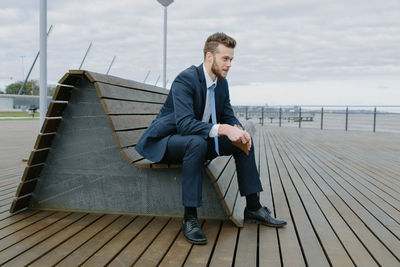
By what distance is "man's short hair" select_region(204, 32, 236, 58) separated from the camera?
1.91 meters

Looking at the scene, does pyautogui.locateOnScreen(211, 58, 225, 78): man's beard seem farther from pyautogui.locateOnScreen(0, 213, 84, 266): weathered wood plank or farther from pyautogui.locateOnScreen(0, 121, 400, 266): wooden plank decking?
pyautogui.locateOnScreen(0, 213, 84, 266): weathered wood plank

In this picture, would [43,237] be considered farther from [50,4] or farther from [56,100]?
[50,4]

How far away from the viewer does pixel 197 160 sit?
184cm

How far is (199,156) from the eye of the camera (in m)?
1.85

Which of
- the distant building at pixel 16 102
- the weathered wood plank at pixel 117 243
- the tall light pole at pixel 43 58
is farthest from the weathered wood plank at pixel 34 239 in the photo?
the distant building at pixel 16 102

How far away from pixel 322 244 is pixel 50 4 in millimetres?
4609

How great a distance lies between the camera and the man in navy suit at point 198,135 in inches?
72.6

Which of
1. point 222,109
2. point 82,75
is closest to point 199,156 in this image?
point 222,109

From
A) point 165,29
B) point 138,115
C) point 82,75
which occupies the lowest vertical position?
point 138,115

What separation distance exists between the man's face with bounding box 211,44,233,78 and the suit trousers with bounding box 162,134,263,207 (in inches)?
14.6

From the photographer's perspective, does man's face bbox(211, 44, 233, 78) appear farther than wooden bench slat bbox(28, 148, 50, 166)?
No

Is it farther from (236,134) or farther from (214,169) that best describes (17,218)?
(236,134)

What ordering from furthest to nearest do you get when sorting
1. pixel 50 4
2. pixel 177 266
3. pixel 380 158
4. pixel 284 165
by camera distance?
pixel 380 158, pixel 50 4, pixel 284 165, pixel 177 266

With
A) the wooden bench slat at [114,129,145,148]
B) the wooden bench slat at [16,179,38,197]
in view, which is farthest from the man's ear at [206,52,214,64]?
the wooden bench slat at [16,179,38,197]
